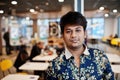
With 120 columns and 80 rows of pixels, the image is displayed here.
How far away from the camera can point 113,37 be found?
5008 mm

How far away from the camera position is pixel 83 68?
48.7 inches

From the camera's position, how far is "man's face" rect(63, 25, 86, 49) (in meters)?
1.22

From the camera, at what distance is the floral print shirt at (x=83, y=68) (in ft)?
4.04

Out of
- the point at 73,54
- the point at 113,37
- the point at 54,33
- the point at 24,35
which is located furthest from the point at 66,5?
the point at 24,35

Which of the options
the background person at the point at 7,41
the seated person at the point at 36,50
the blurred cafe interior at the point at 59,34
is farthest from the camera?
the background person at the point at 7,41

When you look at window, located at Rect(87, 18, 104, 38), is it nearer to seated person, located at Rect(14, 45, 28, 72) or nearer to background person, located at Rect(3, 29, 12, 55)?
seated person, located at Rect(14, 45, 28, 72)

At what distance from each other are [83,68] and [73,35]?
23 cm

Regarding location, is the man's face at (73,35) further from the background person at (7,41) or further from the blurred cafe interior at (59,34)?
the background person at (7,41)

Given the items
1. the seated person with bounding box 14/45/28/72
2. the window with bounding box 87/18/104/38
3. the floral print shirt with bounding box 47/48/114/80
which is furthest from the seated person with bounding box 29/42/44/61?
the floral print shirt with bounding box 47/48/114/80

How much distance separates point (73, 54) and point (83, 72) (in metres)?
0.15

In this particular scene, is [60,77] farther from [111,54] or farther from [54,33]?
[54,33]

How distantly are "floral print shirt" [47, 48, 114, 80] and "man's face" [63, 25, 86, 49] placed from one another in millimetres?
85

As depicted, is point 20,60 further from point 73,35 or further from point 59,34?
point 73,35

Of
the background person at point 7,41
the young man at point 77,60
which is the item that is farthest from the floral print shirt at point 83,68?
the background person at point 7,41
